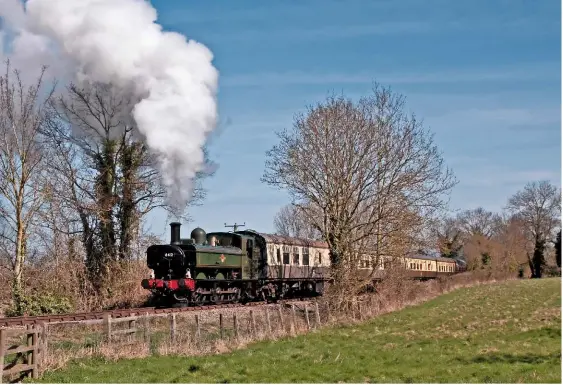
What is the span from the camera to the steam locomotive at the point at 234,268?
23875 millimetres

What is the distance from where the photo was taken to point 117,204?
97.2 feet

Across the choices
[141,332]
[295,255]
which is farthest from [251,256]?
[141,332]

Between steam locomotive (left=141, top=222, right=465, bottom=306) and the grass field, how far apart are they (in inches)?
267

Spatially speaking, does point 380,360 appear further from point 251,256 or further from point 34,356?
point 251,256

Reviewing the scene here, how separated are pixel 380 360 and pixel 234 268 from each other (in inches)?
535

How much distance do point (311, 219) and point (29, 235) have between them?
35.9 feet

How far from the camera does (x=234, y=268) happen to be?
26422mm

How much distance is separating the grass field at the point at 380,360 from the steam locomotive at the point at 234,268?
6.77 meters

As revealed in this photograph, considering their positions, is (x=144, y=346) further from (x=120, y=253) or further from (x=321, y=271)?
(x=321, y=271)

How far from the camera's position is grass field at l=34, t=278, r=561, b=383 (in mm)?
11484

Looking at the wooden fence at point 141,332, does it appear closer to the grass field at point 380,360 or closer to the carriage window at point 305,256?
the grass field at point 380,360

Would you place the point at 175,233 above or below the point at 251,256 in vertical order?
above

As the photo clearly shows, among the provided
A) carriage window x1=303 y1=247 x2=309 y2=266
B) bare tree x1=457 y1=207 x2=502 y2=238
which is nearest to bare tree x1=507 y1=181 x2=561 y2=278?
bare tree x1=457 y1=207 x2=502 y2=238

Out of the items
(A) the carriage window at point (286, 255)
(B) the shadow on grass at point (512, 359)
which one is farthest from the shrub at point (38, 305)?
(B) the shadow on grass at point (512, 359)
